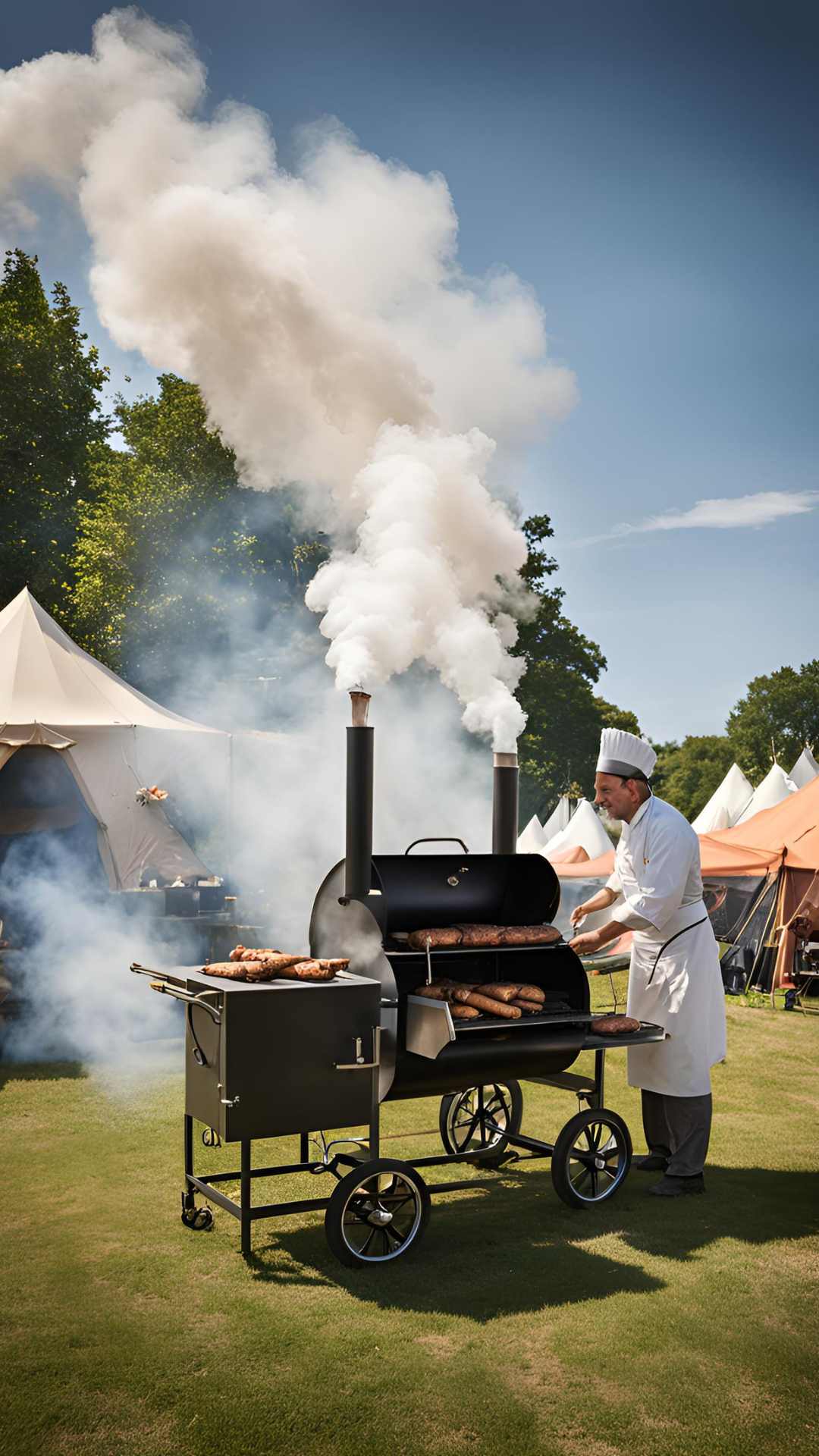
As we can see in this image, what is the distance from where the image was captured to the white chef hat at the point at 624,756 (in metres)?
5.28

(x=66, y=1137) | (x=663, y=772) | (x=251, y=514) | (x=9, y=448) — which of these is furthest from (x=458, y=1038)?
(x=663, y=772)

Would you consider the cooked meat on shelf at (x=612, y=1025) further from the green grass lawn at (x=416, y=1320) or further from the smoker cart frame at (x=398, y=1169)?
the green grass lawn at (x=416, y=1320)

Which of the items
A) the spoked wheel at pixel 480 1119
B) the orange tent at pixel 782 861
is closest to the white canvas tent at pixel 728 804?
the orange tent at pixel 782 861

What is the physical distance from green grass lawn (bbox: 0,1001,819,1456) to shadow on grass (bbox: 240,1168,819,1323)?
0.04 ft

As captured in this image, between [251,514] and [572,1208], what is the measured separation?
16026mm

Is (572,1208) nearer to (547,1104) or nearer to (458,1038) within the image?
(458,1038)

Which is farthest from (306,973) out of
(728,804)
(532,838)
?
(728,804)

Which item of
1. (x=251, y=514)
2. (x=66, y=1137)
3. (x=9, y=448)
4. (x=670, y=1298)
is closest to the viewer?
(x=670, y=1298)

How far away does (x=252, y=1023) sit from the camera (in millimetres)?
3896

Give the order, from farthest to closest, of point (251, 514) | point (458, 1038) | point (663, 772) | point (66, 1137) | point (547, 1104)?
point (663, 772) → point (251, 514) → point (547, 1104) → point (66, 1137) → point (458, 1038)

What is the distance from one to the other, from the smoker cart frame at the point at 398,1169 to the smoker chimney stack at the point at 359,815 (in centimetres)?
60

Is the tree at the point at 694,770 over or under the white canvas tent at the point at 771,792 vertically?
over

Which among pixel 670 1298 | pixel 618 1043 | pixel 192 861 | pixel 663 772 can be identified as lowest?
pixel 670 1298

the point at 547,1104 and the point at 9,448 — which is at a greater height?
the point at 9,448
